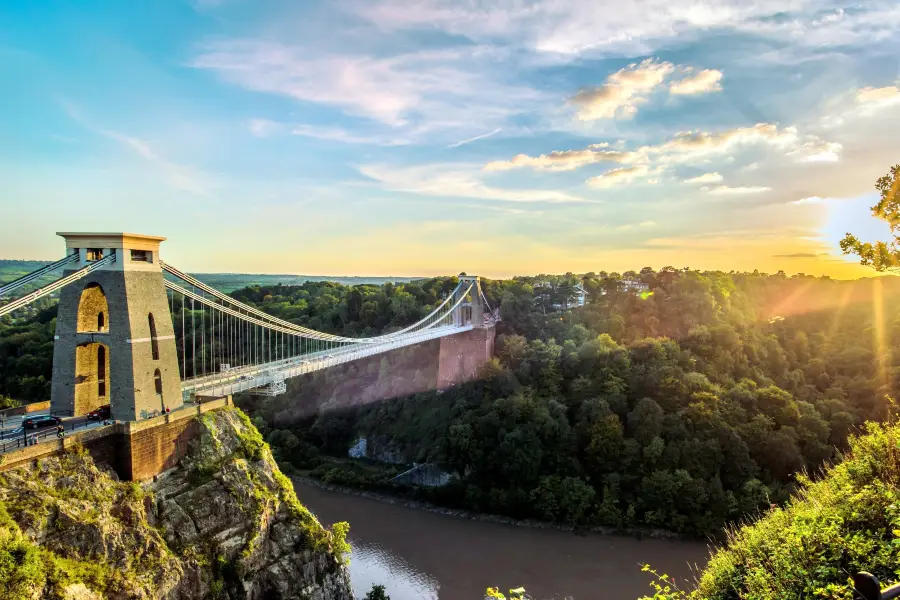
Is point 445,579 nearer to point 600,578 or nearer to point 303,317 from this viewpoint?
point 600,578

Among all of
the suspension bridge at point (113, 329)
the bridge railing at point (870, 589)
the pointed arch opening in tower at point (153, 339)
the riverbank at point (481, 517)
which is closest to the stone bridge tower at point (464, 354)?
the riverbank at point (481, 517)

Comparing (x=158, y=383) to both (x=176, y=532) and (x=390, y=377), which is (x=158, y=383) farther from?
(x=390, y=377)

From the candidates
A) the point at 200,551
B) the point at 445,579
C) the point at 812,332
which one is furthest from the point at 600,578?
the point at 812,332

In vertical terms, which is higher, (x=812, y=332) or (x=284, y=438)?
(x=812, y=332)

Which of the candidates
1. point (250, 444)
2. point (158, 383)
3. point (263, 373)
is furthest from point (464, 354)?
point (158, 383)

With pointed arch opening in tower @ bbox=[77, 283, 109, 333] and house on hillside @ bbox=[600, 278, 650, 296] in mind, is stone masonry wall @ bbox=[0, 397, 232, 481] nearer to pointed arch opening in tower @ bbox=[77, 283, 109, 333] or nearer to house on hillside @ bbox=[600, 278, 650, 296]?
pointed arch opening in tower @ bbox=[77, 283, 109, 333]

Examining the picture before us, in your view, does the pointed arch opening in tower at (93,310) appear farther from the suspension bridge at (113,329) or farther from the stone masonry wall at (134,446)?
the stone masonry wall at (134,446)
